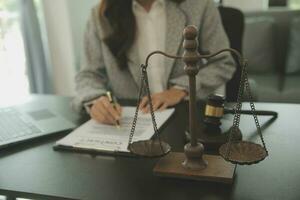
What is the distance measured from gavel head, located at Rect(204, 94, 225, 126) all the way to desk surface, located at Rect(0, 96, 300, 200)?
0.09 meters

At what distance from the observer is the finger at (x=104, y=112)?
1054 mm

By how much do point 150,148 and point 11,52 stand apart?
2042 millimetres

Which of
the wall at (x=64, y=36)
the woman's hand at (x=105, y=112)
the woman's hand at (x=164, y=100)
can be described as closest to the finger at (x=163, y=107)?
the woman's hand at (x=164, y=100)

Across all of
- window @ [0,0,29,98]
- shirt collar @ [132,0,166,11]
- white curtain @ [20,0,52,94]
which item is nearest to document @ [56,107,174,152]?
shirt collar @ [132,0,166,11]

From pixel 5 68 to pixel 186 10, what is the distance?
1520 millimetres

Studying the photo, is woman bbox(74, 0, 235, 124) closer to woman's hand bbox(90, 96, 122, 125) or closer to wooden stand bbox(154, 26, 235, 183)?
woman's hand bbox(90, 96, 122, 125)

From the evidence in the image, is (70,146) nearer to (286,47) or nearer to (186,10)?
(186,10)

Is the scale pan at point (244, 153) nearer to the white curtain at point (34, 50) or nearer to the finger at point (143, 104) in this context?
the finger at point (143, 104)

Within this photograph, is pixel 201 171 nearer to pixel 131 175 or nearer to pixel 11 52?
pixel 131 175

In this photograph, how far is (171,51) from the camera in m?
1.44

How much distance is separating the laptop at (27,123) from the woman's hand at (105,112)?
7 centimetres

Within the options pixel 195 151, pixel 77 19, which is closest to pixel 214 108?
pixel 195 151

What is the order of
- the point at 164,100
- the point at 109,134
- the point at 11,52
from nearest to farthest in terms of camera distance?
1. the point at 109,134
2. the point at 164,100
3. the point at 11,52

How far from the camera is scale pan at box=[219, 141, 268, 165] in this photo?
66 cm
